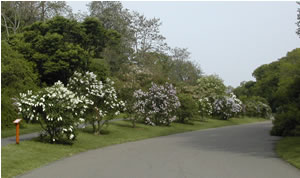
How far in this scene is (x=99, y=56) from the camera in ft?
162

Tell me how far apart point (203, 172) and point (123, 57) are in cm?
4129

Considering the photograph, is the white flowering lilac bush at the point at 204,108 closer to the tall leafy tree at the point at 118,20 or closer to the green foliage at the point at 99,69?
the tall leafy tree at the point at 118,20

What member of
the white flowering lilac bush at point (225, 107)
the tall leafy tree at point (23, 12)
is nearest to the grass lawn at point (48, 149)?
the white flowering lilac bush at point (225, 107)

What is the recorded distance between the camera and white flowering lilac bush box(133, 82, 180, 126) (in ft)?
116

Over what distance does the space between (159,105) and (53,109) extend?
19123mm

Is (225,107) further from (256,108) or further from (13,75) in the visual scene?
(13,75)

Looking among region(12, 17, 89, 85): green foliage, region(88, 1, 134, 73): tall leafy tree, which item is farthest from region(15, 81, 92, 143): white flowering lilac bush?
region(88, 1, 134, 73): tall leafy tree

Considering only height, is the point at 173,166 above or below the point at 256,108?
below

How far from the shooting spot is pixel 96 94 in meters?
24.9

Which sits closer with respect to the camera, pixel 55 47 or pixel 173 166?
pixel 173 166

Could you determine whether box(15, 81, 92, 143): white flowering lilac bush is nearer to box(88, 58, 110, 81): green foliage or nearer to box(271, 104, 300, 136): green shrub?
box(271, 104, 300, 136): green shrub

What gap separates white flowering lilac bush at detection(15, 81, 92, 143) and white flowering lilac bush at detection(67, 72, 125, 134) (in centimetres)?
596

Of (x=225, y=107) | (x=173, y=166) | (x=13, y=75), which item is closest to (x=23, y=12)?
(x=13, y=75)

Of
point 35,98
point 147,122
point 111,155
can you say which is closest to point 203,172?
point 111,155
